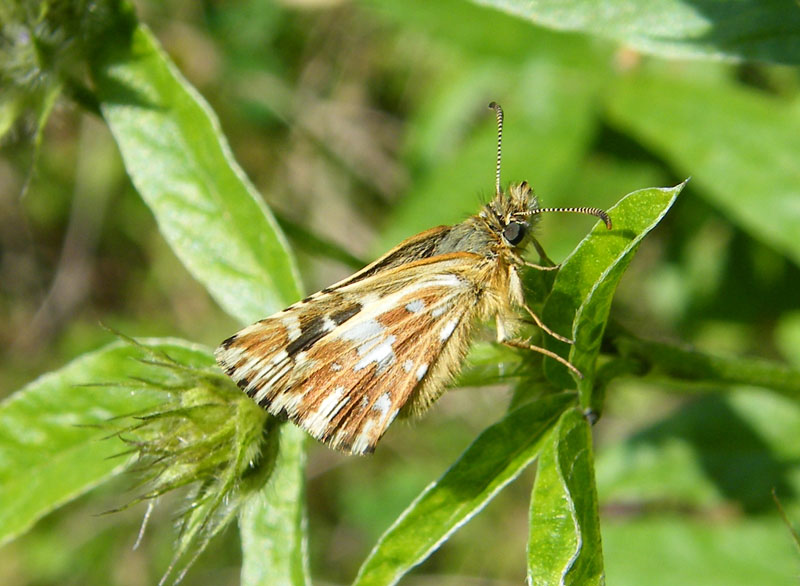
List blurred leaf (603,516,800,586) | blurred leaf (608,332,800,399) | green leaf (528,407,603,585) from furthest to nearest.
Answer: blurred leaf (603,516,800,586), blurred leaf (608,332,800,399), green leaf (528,407,603,585)

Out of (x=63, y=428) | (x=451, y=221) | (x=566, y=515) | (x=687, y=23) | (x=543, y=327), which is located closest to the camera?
(x=566, y=515)

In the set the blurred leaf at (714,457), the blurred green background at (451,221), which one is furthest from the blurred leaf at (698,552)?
the blurred leaf at (714,457)

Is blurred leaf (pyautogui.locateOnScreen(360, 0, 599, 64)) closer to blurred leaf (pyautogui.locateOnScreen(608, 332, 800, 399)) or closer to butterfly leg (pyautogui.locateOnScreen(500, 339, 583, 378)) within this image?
blurred leaf (pyautogui.locateOnScreen(608, 332, 800, 399))

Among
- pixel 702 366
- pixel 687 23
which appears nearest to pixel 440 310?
pixel 702 366

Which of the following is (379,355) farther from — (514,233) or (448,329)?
(514,233)

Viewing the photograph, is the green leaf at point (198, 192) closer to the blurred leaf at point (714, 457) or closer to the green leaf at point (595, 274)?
the green leaf at point (595, 274)

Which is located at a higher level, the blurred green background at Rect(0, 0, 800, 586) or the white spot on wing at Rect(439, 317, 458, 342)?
the white spot on wing at Rect(439, 317, 458, 342)

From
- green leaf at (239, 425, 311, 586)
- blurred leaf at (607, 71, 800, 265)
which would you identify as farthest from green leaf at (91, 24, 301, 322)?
blurred leaf at (607, 71, 800, 265)
